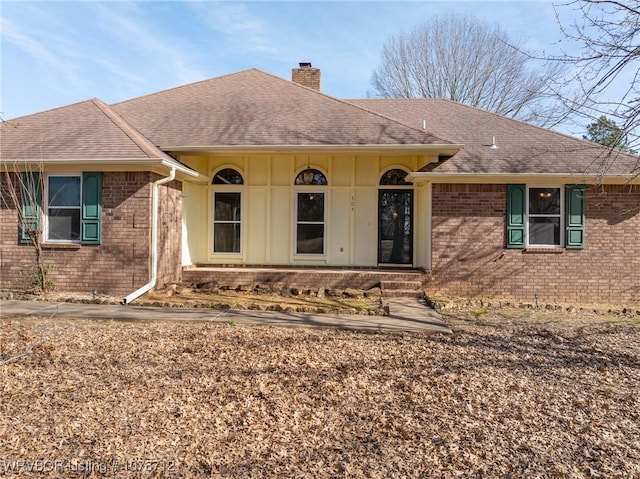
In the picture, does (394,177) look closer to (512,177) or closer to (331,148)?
(331,148)

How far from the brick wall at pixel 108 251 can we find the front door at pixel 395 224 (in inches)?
208

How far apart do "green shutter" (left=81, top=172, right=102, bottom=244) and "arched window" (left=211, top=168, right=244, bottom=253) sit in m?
2.88

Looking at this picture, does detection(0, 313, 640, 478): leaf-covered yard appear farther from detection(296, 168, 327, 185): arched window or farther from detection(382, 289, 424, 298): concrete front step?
detection(296, 168, 327, 185): arched window

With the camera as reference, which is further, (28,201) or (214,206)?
(214,206)

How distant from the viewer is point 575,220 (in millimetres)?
9445

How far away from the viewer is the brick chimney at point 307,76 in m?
13.9

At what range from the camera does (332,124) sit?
1059 cm

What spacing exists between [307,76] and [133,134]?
21.0ft

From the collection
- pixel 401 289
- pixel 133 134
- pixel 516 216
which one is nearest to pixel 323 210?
pixel 401 289

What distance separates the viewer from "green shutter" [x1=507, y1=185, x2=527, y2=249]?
31.1 feet

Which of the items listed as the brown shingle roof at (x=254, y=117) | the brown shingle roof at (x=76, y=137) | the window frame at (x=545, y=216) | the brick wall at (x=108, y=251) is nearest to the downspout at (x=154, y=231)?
the brick wall at (x=108, y=251)

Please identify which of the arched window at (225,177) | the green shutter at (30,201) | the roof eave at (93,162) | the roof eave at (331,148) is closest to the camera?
the roof eave at (93,162)

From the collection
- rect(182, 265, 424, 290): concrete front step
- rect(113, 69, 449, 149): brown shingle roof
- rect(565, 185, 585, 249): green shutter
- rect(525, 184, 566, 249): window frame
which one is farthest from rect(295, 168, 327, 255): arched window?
rect(565, 185, 585, 249): green shutter

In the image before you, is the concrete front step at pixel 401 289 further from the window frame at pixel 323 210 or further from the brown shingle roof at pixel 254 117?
the brown shingle roof at pixel 254 117
